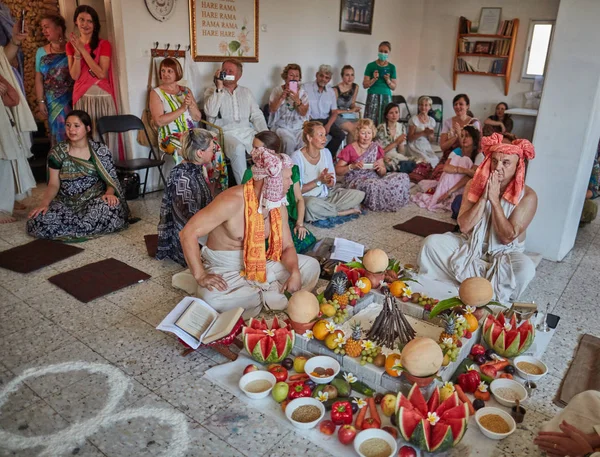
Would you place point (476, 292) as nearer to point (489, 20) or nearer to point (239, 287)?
point (239, 287)

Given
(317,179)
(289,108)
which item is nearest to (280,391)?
(317,179)

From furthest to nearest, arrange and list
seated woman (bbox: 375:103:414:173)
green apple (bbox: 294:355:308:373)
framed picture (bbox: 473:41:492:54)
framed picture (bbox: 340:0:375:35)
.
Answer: framed picture (bbox: 473:41:492:54) → framed picture (bbox: 340:0:375:35) → seated woman (bbox: 375:103:414:173) → green apple (bbox: 294:355:308:373)

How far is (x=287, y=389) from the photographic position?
7.03 ft

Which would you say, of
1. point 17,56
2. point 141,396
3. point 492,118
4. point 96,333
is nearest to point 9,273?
point 96,333

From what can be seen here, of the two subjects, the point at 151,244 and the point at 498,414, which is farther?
the point at 151,244

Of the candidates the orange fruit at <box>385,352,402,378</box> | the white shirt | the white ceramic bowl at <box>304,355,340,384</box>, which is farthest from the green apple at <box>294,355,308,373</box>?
the white shirt

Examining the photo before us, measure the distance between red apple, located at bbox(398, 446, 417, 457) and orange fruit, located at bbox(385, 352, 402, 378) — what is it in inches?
12.5

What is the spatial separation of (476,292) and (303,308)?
2.79 feet

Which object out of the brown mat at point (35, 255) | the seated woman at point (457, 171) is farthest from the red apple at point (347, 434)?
the seated woman at point (457, 171)

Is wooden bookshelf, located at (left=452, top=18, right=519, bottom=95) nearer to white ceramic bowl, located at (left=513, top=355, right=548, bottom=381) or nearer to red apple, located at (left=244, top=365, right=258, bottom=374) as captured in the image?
white ceramic bowl, located at (left=513, top=355, right=548, bottom=381)

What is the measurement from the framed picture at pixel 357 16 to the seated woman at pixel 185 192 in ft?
16.0

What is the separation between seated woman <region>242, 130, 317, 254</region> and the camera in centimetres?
378

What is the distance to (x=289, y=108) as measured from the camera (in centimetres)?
609

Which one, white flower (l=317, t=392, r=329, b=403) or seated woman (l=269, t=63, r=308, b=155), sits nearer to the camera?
white flower (l=317, t=392, r=329, b=403)
